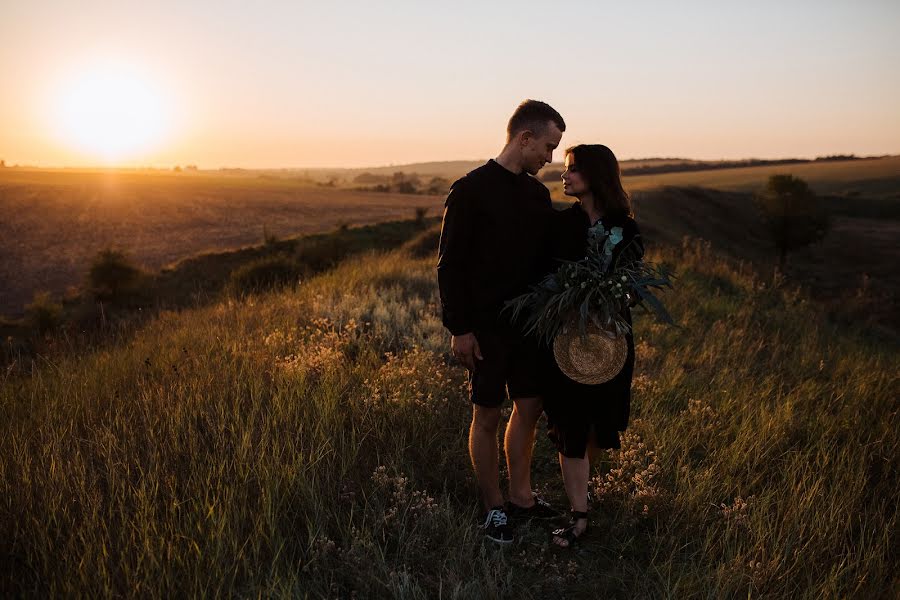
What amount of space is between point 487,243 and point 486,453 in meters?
1.14

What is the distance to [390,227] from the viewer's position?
3447cm

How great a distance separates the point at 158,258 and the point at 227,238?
629 cm

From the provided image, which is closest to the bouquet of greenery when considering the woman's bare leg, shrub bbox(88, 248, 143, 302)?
the woman's bare leg

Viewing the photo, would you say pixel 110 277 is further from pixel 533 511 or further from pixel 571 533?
pixel 571 533

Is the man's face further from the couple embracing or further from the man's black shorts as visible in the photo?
the man's black shorts

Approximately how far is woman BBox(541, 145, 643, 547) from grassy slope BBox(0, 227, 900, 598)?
35 cm

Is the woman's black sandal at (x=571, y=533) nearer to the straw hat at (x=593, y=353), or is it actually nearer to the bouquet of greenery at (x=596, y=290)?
the straw hat at (x=593, y=353)

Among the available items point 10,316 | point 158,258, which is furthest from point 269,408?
point 158,258

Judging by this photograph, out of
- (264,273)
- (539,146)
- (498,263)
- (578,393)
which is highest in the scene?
(539,146)

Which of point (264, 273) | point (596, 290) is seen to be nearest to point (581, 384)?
point (596, 290)

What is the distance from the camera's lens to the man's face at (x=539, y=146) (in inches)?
104

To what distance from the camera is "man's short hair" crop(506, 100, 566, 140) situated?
264 centimetres

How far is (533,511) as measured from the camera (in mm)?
3080

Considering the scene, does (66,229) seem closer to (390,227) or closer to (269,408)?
(390,227)
